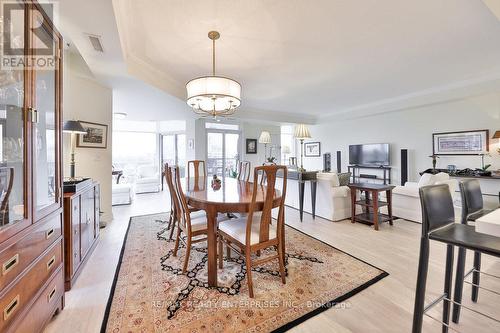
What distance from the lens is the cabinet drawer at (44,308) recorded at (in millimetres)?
1201

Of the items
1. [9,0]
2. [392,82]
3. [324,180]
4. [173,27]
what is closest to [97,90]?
[173,27]

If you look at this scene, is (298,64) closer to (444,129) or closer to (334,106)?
(334,106)

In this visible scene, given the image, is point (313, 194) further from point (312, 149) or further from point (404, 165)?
point (312, 149)

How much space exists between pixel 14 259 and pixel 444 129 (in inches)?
280

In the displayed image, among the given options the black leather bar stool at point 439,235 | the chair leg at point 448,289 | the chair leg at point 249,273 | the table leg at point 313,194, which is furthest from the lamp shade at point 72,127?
the chair leg at point 448,289

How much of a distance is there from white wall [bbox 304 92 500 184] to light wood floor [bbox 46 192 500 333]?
3.05m

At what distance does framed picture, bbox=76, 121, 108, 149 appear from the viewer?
3.54 meters

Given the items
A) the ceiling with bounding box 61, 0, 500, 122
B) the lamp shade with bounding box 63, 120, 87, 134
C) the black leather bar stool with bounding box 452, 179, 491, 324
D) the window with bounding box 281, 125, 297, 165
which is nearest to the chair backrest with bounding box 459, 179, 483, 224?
the black leather bar stool with bounding box 452, 179, 491, 324

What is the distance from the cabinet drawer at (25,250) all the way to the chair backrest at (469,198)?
278 centimetres

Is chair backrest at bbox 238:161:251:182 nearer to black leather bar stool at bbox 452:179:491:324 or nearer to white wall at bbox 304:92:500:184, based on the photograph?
black leather bar stool at bbox 452:179:491:324

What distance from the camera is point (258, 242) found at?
1923 millimetres

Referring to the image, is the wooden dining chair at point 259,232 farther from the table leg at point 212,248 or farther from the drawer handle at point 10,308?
the drawer handle at point 10,308

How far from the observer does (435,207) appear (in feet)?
4.18

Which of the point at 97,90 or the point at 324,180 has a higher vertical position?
the point at 97,90
